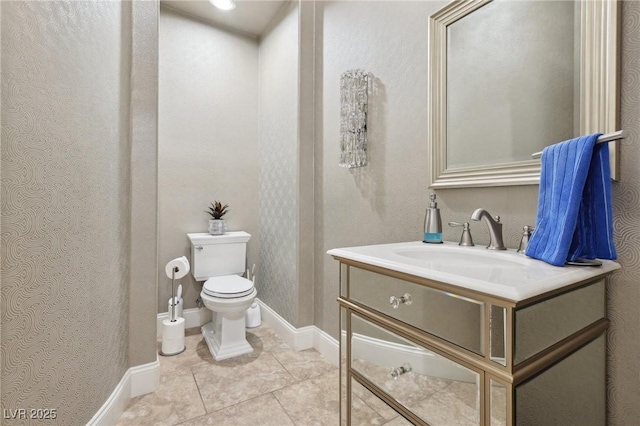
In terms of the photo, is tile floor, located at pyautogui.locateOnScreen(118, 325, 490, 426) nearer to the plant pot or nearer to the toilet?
the toilet

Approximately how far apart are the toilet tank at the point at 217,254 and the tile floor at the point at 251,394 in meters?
0.61

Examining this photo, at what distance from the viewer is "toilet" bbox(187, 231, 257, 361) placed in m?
2.03

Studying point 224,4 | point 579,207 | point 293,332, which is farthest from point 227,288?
point 224,4

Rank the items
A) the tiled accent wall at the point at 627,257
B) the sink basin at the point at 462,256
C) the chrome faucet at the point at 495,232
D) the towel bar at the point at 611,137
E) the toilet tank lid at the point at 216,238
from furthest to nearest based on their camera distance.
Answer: the toilet tank lid at the point at 216,238 < the chrome faucet at the point at 495,232 < the sink basin at the point at 462,256 < the tiled accent wall at the point at 627,257 < the towel bar at the point at 611,137

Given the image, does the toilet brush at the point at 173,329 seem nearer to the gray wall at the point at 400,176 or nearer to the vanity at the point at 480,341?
the gray wall at the point at 400,176

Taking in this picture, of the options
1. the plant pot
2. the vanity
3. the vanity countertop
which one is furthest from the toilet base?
the vanity countertop

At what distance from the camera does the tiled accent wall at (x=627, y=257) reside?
86 centimetres

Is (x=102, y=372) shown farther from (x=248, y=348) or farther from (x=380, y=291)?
(x=380, y=291)

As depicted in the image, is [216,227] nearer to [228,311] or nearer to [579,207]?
[228,311]

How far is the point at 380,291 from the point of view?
97 cm

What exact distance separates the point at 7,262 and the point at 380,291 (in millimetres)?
1139

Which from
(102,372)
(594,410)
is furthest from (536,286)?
(102,372)

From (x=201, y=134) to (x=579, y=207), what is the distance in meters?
2.71

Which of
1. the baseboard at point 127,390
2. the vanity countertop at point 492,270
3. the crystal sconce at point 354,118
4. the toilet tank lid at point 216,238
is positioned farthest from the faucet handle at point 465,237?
the toilet tank lid at point 216,238
